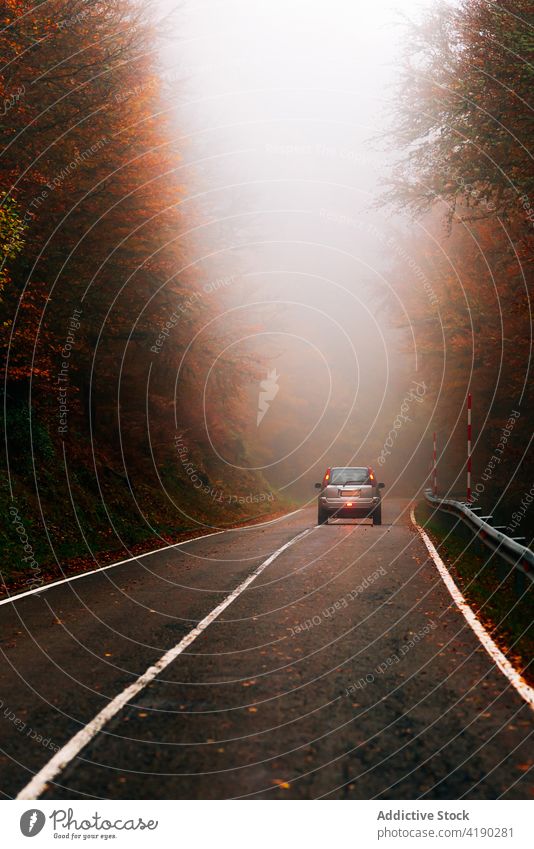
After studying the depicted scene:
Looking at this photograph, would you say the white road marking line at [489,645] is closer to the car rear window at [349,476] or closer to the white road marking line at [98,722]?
the white road marking line at [98,722]

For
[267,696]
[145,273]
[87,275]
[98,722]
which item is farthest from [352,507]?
[98,722]

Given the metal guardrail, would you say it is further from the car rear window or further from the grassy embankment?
the car rear window

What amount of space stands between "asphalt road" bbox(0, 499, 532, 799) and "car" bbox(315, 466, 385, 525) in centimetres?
1274

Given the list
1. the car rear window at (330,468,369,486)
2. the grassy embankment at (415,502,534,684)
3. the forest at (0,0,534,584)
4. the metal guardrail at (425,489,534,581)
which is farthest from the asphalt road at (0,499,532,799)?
the car rear window at (330,468,369,486)

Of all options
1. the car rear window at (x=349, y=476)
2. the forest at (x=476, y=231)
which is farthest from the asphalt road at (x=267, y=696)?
the car rear window at (x=349, y=476)

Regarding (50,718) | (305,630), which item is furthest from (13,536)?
(50,718)

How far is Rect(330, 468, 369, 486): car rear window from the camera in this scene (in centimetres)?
2516

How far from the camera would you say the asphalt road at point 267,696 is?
475cm

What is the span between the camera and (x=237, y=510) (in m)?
34.5

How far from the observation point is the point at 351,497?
24703mm

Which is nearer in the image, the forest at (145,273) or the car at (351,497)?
the forest at (145,273)

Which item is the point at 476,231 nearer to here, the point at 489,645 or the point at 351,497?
the point at 351,497

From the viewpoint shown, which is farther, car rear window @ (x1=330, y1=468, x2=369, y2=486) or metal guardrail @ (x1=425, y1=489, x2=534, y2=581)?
car rear window @ (x1=330, y1=468, x2=369, y2=486)

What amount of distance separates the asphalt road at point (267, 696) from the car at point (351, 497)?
12.7 meters
